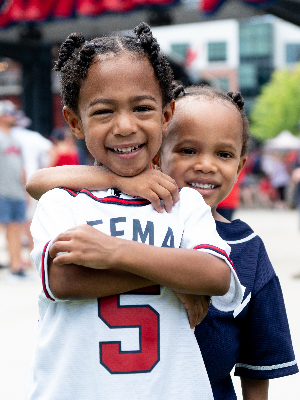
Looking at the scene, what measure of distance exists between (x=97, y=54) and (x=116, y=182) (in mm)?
317

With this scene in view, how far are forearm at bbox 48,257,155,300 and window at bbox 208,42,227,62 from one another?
147 feet

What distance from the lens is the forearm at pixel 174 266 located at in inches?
46.0

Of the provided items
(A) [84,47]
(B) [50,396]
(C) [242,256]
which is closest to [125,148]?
(A) [84,47]

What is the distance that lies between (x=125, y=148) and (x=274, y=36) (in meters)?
48.8

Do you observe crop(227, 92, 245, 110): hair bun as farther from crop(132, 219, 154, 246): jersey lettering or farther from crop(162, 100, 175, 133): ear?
crop(132, 219, 154, 246): jersey lettering

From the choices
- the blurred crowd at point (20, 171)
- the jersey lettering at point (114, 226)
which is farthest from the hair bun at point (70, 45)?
the blurred crowd at point (20, 171)

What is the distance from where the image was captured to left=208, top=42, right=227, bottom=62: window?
44234 millimetres

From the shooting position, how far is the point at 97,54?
133cm

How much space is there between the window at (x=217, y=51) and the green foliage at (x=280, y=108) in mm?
5779

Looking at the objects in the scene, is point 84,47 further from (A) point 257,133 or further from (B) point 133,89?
(A) point 257,133

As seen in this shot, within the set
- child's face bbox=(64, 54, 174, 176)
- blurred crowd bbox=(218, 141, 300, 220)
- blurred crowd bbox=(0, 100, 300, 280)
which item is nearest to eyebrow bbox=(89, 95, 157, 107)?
child's face bbox=(64, 54, 174, 176)

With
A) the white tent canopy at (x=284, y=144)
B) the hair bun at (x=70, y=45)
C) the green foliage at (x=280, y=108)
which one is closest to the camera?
the hair bun at (x=70, y=45)

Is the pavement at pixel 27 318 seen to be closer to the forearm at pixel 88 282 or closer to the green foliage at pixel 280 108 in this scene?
the forearm at pixel 88 282

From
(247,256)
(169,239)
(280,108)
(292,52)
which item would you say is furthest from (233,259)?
(292,52)
